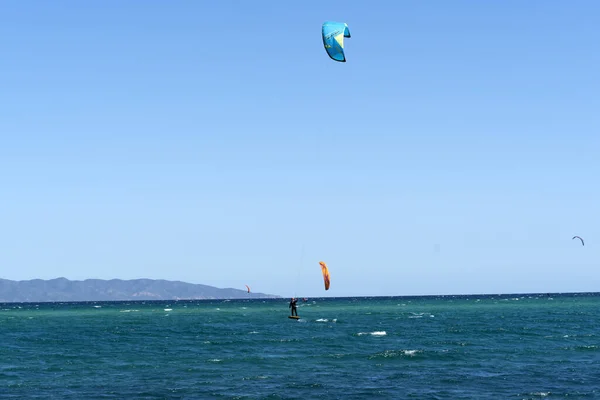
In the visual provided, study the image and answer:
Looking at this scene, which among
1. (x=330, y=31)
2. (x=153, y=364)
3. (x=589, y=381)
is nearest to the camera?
(x=589, y=381)

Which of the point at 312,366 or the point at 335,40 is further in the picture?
the point at 312,366

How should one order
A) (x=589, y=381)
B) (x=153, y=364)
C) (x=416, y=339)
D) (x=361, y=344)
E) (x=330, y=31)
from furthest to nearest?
(x=416, y=339)
(x=361, y=344)
(x=153, y=364)
(x=330, y=31)
(x=589, y=381)

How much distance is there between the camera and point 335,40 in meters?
41.9

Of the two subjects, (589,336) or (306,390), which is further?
(589,336)

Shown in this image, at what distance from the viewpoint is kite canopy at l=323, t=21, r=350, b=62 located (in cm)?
4134

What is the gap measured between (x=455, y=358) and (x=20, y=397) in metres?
26.3

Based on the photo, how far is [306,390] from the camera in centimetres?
3528

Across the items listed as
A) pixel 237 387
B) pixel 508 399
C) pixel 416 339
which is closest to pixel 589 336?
pixel 416 339

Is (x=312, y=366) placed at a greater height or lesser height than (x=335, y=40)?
lesser

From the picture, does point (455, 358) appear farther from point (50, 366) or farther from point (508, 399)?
point (50, 366)

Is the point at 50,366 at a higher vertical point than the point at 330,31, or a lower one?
lower

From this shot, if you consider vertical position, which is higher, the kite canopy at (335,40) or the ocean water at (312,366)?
the kite canopy at (335,40)

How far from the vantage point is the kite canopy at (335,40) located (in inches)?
1628

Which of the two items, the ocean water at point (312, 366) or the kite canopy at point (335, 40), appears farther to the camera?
the kite canopy at point (335, 40)
